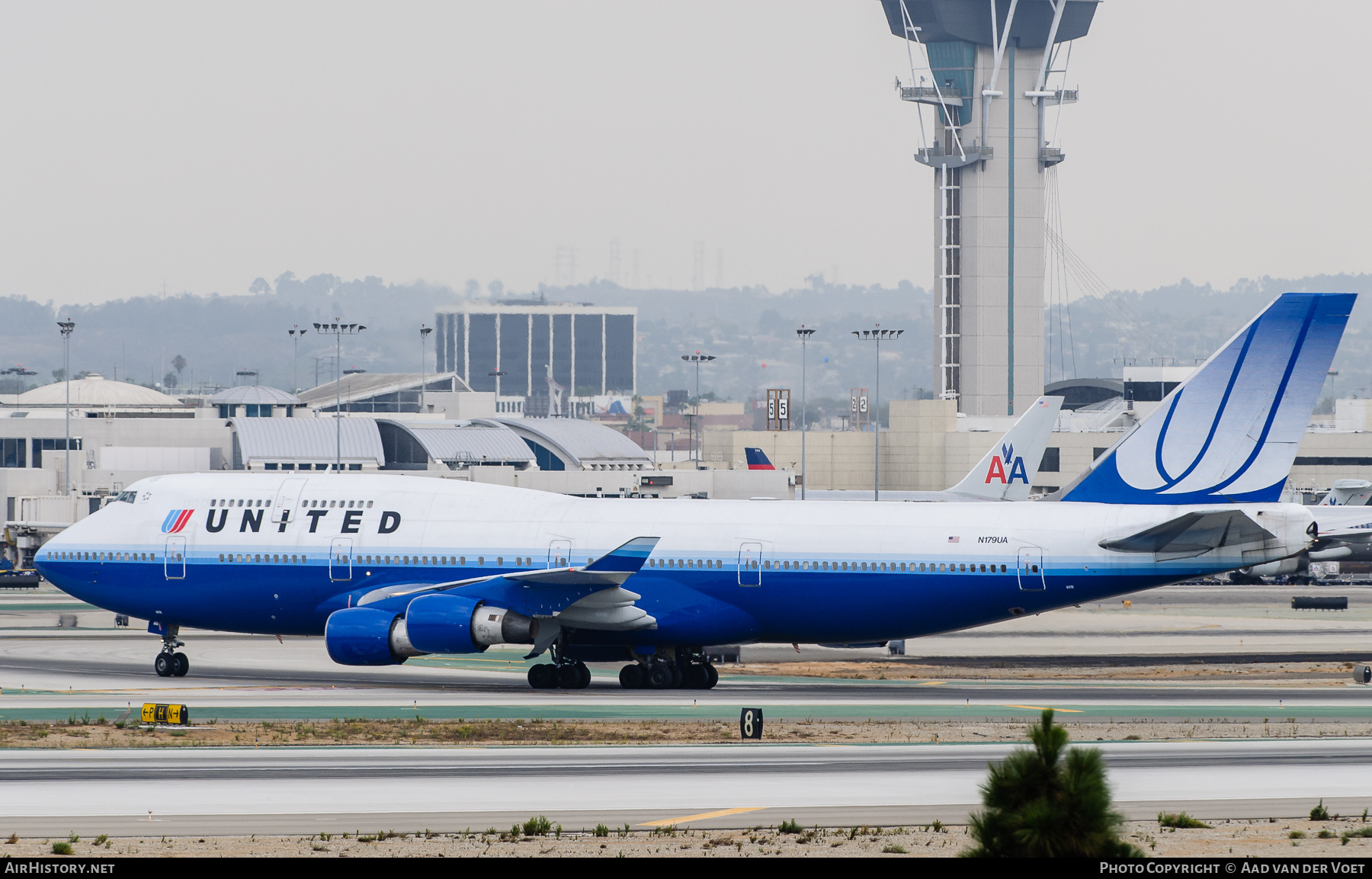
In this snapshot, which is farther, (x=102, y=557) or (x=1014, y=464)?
(x=1014, y=464)

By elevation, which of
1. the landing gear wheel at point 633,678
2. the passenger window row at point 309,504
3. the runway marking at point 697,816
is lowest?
the runway marking at point 697,816

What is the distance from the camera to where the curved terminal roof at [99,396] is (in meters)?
150

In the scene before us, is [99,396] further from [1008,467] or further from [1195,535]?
[1195,535]

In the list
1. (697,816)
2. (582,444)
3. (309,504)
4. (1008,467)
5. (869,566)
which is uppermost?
(582,444)

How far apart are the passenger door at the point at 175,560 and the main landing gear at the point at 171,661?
1589 mm

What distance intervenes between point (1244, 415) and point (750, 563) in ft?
42.8

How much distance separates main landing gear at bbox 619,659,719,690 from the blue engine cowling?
464 centimetres

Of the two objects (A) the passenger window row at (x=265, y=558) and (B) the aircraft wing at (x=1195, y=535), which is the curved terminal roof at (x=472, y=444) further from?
(B) the aircraft wing at (x=1195, y=535)

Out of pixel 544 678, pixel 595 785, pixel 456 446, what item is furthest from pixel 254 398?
pixel 595 785

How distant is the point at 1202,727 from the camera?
3469 centimetres

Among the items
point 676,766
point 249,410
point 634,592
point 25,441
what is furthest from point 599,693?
point 249,410

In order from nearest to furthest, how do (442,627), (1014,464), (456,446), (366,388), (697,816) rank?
(697,816), (442,627), (1014,464), (456,446), (366,388)

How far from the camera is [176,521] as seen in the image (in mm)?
44344

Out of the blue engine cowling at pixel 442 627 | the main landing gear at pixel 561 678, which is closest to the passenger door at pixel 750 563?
the main landing gear at pixel 561 678
